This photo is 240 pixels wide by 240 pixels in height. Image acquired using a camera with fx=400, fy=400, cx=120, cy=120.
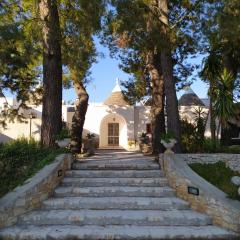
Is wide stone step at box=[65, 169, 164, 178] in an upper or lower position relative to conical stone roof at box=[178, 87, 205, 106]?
lower

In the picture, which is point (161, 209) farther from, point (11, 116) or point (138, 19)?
point (11, 116)

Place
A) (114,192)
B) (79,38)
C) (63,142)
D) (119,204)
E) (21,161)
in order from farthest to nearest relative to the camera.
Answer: (79,38), (63,142), (21,161), (114,192), (119,204)

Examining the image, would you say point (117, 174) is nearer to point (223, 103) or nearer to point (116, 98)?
point (223, 103)

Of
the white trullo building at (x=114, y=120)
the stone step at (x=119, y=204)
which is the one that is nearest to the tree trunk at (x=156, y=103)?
the stone step at (x=119, y=204)

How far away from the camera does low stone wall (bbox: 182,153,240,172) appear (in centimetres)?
1192

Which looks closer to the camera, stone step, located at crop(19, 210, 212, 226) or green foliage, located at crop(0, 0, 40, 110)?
stone step, located at crop(19, 210, 212, 226)

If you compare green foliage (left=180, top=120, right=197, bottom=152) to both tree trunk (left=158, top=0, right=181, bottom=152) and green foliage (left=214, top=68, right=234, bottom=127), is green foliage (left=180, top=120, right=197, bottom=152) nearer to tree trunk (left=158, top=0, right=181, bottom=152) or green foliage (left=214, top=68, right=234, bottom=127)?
tree trunk (left=158, top=0, right=181, bottom=152)

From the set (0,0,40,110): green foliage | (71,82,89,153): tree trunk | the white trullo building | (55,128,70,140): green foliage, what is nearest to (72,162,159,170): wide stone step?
(55,128,70,140): green foliage

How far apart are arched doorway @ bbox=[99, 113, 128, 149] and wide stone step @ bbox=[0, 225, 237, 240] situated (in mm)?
20056

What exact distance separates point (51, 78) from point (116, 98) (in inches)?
584

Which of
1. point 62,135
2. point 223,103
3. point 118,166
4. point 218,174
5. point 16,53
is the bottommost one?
point 218,174

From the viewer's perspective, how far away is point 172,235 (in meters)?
7.44

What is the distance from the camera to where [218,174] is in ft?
36.0

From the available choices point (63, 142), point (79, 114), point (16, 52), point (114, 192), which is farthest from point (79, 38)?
point (114, 192)
